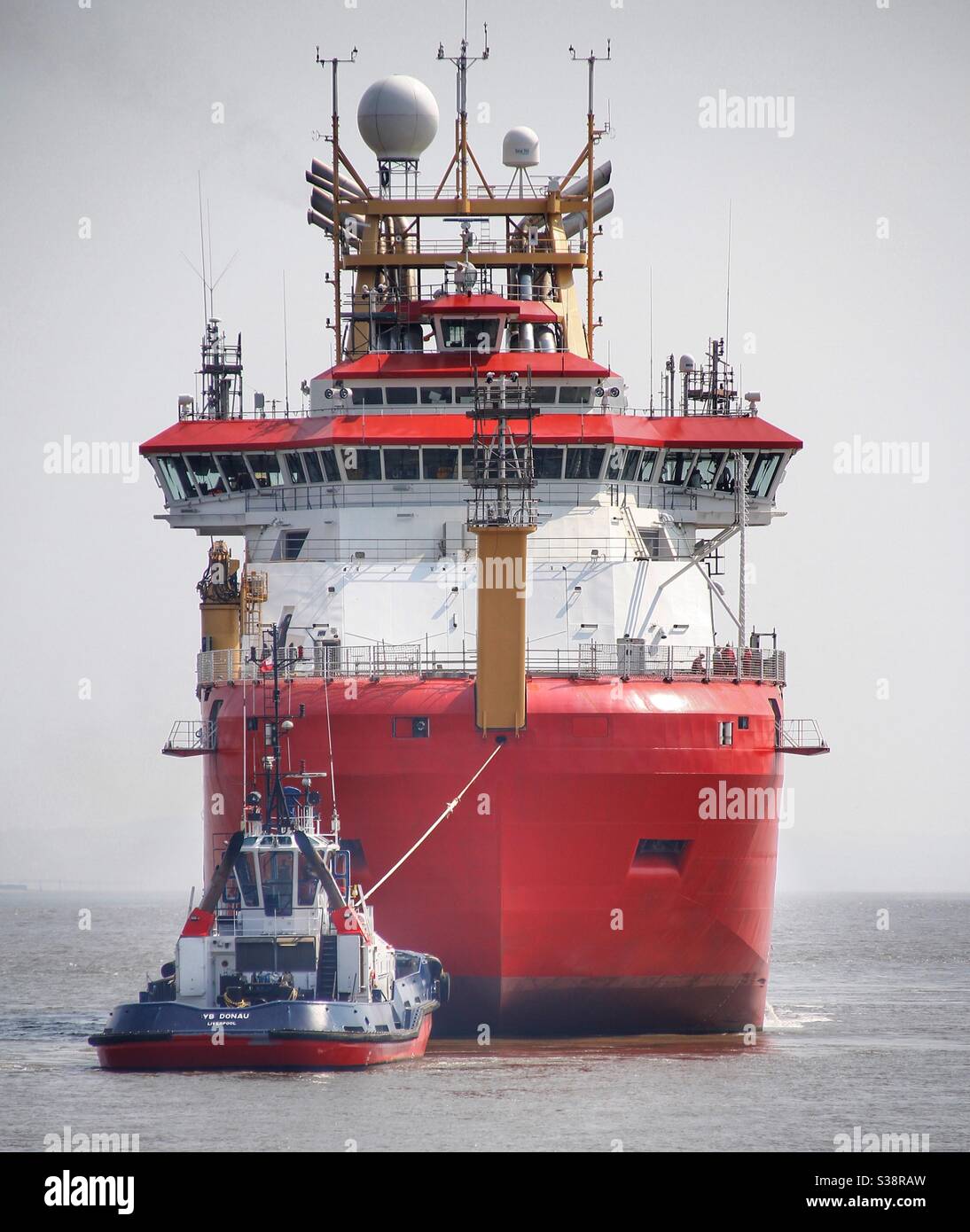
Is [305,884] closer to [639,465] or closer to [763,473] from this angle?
[639,465]

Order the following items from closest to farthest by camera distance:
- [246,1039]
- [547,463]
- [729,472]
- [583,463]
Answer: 1. [246,1039]
2. [547,463]
3. [583,463]
4. [729,472]

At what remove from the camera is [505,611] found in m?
45.1

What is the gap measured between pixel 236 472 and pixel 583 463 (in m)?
8.10

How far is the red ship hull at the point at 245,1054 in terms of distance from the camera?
4116 centimetres

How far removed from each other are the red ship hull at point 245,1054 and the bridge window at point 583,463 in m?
14.2

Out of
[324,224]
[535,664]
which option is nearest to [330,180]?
[324,224]

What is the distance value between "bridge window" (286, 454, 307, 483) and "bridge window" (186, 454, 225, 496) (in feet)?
7.09

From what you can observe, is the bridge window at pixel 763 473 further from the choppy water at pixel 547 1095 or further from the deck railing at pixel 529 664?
the choppy water at pixel 547 1095

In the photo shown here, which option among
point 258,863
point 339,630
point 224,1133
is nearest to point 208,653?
point 339,630

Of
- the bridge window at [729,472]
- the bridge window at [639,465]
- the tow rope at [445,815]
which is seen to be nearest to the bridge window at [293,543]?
the bridge window at [639,465]

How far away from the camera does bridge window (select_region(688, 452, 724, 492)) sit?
176ft

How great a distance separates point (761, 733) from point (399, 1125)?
14.5 meters

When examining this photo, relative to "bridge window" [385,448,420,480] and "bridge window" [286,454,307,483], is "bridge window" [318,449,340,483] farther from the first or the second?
"bridge window" [385,448,420,480]

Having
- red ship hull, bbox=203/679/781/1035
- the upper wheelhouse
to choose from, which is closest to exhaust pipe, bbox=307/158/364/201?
the upper wheelhouse
